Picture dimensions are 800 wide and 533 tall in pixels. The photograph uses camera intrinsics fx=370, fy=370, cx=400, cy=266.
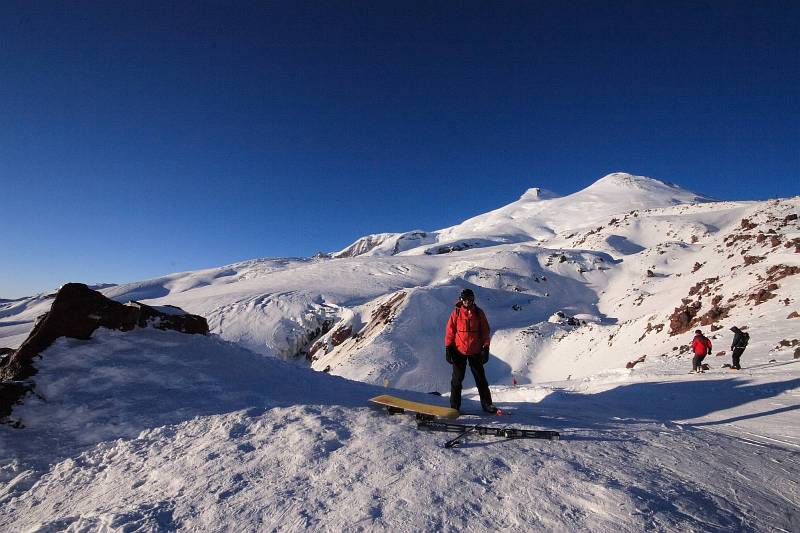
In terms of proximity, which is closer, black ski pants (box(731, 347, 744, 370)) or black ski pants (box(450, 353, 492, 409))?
black ski pants (box(450, 353, 492, 409))

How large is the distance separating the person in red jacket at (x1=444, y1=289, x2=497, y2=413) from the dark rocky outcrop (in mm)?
6297

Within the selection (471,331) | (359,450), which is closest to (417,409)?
(359,450)

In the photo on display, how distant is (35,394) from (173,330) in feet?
8.81

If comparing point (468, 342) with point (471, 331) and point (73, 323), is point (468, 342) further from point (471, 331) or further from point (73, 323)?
point (73, 323)

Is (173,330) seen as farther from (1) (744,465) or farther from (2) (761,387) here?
(2) (761,387)

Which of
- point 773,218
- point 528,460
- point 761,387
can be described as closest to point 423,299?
point 761,387

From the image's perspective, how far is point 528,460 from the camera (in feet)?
15.4

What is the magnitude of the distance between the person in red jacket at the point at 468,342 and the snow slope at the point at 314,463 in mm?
A: 722

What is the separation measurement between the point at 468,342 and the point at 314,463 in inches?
132

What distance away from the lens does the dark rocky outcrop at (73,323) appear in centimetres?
625

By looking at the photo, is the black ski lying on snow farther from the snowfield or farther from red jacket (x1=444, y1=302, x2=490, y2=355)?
red jacket (x1=444, y1=302, x2=490, y2=355)

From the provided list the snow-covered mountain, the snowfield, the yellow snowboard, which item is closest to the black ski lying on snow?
the snowfield

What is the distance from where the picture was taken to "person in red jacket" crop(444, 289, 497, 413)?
6793mm

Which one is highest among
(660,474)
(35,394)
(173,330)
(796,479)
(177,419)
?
(173,330)
